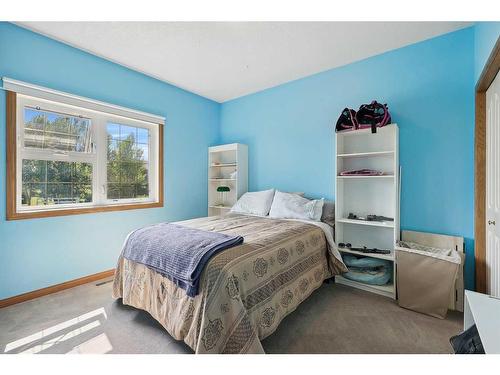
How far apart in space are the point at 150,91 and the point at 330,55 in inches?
90.5

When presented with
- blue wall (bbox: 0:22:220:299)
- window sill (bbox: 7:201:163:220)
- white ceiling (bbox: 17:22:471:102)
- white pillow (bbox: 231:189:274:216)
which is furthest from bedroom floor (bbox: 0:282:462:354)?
white ceiling (bbox: 17:22:471:102)

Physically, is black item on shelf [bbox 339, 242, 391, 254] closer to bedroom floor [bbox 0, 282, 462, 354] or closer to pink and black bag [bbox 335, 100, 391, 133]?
bedroom floor [bbox 0, 282, 462, 354]

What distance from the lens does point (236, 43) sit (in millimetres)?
2303

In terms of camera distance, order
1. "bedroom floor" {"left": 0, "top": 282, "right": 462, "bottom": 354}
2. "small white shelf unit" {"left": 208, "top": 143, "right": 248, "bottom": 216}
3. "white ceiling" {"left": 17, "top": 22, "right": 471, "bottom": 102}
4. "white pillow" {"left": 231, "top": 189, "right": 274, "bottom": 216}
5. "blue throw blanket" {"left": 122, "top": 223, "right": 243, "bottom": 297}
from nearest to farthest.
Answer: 1. "blue throw blanket" {"left": 122, "top": 223, "right": 243, "bottom": 297}
2. "bedroom floor" {"left": 0, "top": 282, "right": 462, "bottom": 354}
3. "white ceiling" {"left": 17, "top": 22, "right": 471, "bottom": 102}
4. "white pillow" {"left": 231, "top": 189, "right": 274, "bottom": 216}
5. "small white shelf unit" {"left": 208, "top": 143, "right": 248, "bottom": 216}

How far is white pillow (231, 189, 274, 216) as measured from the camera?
9.93 feet

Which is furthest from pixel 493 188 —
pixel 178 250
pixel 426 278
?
pixel 178 250

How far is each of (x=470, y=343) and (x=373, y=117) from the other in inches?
74.9

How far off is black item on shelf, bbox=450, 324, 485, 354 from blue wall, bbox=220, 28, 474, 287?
1.25m

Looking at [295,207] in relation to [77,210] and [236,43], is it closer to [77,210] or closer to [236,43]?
[236,43]

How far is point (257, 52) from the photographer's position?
2.46 m

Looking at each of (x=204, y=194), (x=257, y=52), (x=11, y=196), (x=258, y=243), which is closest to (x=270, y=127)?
(x=257, y=52)

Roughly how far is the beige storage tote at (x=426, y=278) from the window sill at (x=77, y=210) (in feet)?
9.63

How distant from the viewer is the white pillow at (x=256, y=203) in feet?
9.93

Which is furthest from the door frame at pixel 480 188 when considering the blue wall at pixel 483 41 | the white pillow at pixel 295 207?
the white pillow at pixel 295 207
